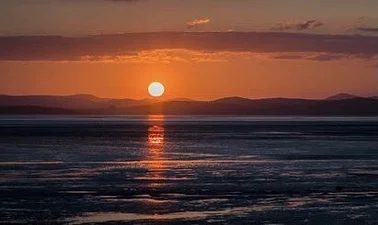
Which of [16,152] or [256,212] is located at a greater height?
[16,152]

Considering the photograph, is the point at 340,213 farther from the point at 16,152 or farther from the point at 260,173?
the point at 16,152

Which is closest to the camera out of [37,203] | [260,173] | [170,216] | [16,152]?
[170,216]

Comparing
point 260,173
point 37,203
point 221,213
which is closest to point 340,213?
point 221,213

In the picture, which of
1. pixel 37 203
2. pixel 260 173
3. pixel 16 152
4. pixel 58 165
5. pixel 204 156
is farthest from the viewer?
pixel 16 152

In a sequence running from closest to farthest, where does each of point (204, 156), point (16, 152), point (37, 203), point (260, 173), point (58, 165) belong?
point (37, 203)
point (260, 173)
point (58, 165)
point (204, 156)
point (16, 152)

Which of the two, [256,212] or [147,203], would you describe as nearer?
[256,212]

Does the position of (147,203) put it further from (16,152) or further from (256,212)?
(16,152)

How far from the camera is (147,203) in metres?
26.7

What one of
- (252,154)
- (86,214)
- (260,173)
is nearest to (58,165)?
(260,173)

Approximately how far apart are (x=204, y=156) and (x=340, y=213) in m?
27.4

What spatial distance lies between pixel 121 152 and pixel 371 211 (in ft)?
109

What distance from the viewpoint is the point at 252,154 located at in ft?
175

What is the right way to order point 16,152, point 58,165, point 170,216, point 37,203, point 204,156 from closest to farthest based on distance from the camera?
point 170,216, point 37,203, point 58,165, point 204,156, point 16,152

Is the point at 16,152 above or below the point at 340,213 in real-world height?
above
